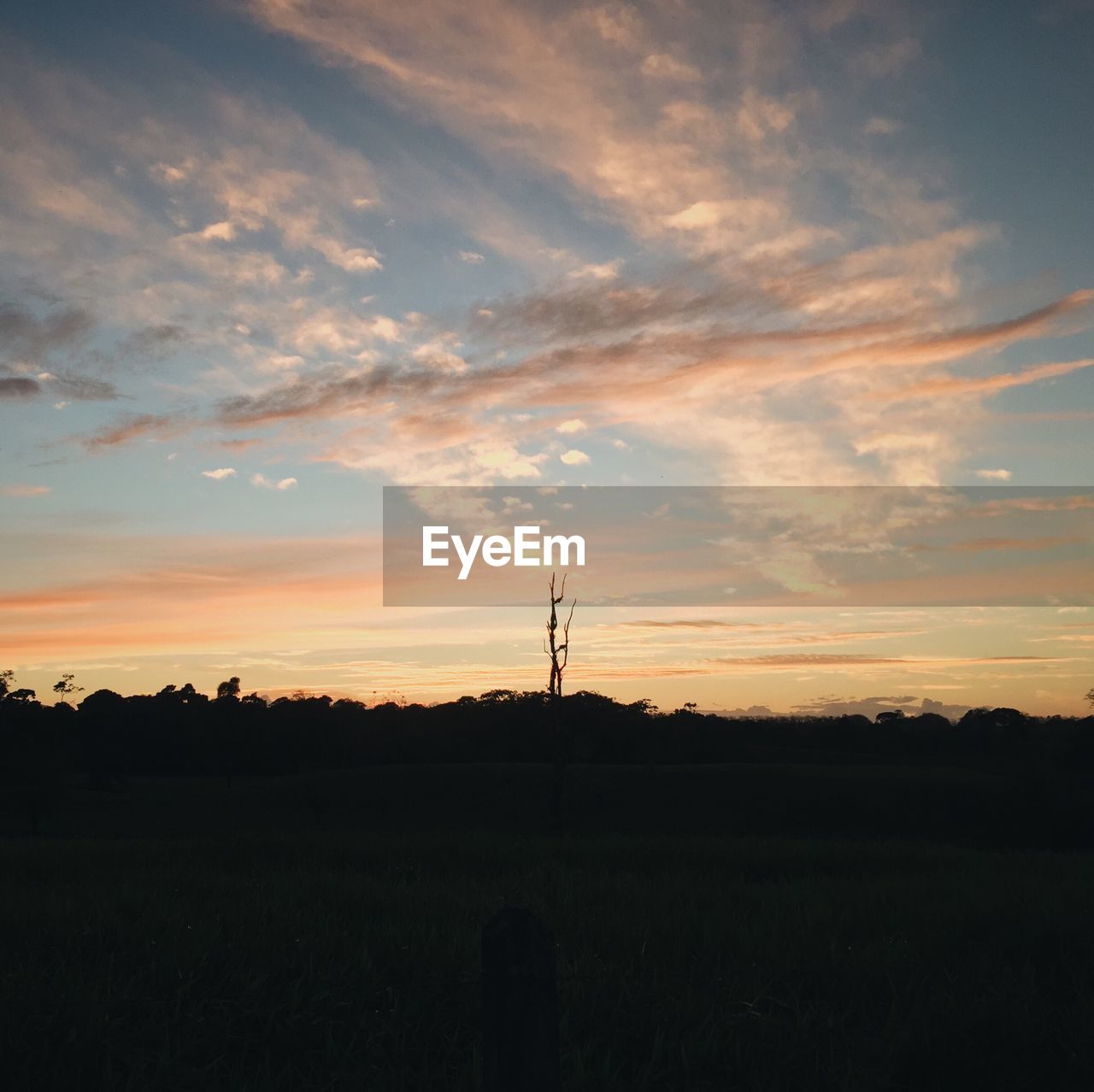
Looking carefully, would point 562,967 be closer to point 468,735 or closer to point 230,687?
point 468,735

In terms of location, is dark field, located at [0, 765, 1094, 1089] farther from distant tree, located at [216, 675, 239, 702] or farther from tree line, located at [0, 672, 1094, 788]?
distant tree, located at [216, 675, 239, 702]

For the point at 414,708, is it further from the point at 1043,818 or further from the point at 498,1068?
the point at 498,1068

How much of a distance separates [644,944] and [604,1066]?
2.86 meters

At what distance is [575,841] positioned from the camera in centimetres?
1861

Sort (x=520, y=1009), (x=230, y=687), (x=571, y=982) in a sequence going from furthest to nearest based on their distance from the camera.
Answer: (x=230, y=687) → (x=571, y=982) → (x=520, y=1009)

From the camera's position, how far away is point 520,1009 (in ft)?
9.78

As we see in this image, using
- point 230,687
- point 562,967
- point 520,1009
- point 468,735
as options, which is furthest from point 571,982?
point 230,687

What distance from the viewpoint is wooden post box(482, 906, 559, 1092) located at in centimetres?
295

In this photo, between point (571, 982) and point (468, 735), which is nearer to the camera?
point (571, 982)

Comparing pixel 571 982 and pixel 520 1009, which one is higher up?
pixel 520 1009

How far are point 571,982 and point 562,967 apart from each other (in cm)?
54

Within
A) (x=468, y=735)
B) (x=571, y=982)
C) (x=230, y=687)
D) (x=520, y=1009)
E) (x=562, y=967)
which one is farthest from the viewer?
(x=230, y=687)

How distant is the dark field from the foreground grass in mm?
24

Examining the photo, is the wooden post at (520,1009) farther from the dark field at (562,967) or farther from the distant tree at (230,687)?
the distant tree at (230,687)
